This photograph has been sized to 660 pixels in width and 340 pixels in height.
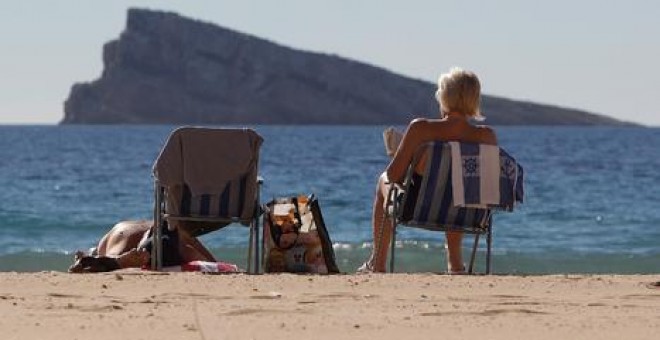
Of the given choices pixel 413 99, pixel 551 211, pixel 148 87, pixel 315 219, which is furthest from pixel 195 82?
pixel 315 219

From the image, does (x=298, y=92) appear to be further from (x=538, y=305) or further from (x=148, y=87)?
(x=538, y=305)

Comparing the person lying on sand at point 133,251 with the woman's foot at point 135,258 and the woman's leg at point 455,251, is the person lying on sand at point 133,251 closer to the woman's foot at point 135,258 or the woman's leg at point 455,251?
the woman's foot at point 135,258

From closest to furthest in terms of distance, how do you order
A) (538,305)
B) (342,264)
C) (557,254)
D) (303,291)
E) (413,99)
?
(538,305) → (303,291) → (342,264) → (557,254) → (413,99)

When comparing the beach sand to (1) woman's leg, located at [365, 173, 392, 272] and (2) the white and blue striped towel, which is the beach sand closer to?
(2) the white and blue striped towel

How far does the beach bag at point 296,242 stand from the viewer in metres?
7.21

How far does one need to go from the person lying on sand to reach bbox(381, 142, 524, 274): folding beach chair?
0.91 metres

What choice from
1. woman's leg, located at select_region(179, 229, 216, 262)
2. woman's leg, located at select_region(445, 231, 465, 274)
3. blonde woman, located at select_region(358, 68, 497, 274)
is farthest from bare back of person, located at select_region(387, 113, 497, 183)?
woman's leg, located at select_region(179, 229, 216, 262)

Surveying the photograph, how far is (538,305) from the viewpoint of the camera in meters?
5.55

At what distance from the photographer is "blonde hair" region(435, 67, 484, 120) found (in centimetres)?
695

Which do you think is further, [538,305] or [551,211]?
[551,211]

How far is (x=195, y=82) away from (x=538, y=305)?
12551cm

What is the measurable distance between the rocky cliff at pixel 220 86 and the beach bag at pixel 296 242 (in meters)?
116

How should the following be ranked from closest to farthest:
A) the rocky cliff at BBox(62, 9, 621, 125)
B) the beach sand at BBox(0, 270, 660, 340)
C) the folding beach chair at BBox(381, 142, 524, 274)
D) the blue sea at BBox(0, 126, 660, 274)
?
the beach sand at BBox(0, 270, 660, 340)
the folding beach chair at BBox(381, 142, 524, 274)
the blue sea at BBox(0, 126, 660, 274)
the rocky cliff at BBox(62, 9, 621, 125)

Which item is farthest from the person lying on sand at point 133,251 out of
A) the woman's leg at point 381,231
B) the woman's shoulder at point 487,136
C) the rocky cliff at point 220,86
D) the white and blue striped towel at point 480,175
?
the rocky cliff at point 220,86
